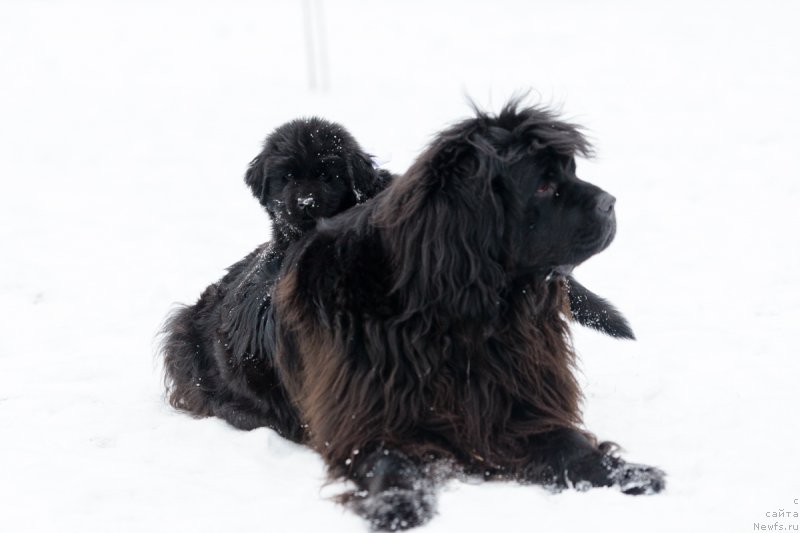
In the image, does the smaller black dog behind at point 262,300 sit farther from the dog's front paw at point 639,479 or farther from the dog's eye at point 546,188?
the dog's front paw at point 639,479

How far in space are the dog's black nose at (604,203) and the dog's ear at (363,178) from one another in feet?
5.23

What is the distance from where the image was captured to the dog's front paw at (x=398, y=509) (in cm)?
300

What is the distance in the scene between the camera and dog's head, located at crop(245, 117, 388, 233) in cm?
467

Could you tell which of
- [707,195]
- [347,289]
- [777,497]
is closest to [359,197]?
[347,289]

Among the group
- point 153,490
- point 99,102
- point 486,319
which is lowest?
point 153,490

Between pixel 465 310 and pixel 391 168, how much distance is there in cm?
775

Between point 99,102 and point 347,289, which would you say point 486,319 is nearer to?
point 347,289

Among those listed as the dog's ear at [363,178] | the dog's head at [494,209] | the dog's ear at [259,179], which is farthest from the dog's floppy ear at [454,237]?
the dog's ear at [259,179]

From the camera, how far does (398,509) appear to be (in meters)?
3.03

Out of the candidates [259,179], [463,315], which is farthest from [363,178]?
[463,315]

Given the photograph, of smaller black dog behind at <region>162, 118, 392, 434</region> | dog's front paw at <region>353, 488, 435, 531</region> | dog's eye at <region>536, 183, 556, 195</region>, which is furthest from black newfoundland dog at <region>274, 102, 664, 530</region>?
smaller black dog behind at <region>162, 118, 392, 434</region>

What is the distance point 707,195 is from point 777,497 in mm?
6446

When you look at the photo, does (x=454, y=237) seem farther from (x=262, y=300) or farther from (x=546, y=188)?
(x=262, y=300)

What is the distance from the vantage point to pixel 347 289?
361 cm
